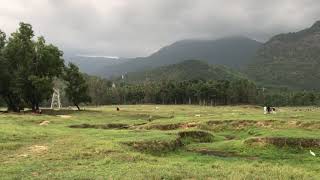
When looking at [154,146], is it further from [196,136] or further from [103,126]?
[103,126]

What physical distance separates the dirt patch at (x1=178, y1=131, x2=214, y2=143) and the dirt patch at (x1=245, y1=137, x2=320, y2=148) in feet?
25.7

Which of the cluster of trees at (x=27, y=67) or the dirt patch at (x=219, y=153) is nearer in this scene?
the dirt patch at (x=219, y=153)

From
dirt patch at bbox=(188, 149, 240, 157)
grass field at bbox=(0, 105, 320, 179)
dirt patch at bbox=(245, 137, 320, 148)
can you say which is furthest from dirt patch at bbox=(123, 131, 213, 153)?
dirt patch at bbox=(245, 137, 320, 148)

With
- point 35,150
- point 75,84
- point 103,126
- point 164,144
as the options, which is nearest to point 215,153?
point 164,144

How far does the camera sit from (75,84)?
104 meters

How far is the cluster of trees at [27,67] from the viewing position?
3506 inches

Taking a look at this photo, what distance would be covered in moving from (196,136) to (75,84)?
192 feet

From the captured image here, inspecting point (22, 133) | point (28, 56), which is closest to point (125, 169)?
point (22, 133)

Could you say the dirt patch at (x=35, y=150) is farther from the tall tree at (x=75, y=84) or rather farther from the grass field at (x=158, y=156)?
the tall tree at (x=75, y=84)

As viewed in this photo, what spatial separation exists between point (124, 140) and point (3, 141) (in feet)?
34.7

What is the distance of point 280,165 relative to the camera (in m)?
33.5

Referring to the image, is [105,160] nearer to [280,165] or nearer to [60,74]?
[280,165]

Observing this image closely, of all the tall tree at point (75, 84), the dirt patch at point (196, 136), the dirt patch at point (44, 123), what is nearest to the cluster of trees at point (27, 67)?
the tall tree at point (75, 84)

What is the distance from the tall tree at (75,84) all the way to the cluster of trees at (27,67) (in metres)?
6.50
